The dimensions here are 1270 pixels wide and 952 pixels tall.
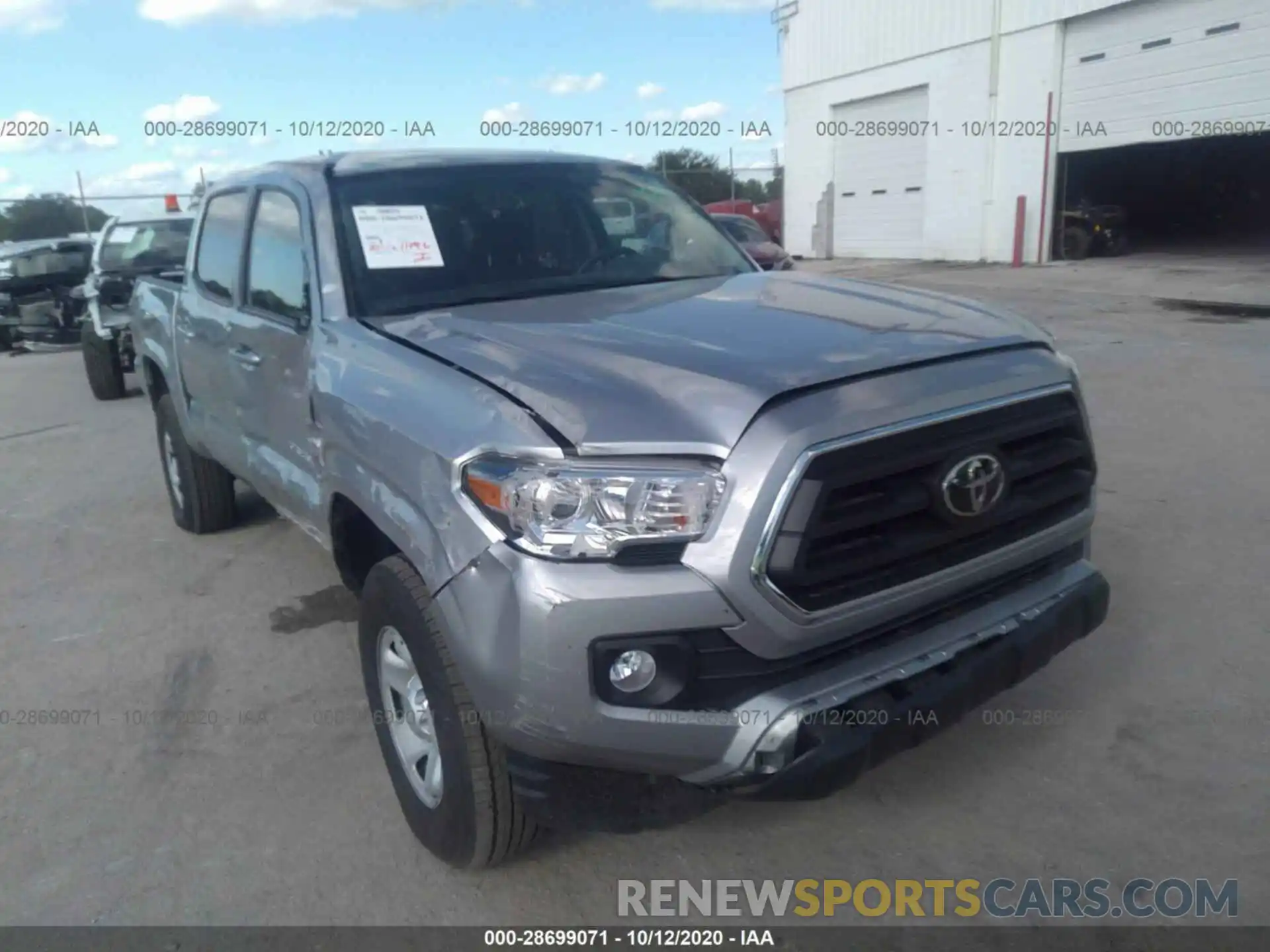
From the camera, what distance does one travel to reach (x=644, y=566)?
2225 mm

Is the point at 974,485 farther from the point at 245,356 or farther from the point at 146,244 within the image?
the point at 146,244

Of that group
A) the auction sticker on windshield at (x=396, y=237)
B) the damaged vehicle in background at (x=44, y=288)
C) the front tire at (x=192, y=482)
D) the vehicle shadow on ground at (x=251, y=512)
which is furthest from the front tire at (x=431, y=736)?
the damaged vehicle in background at (x=44, y=288)

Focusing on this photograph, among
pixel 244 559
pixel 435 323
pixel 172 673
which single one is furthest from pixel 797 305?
pixel 244 559

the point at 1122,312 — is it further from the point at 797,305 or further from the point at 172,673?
the point at 172,673

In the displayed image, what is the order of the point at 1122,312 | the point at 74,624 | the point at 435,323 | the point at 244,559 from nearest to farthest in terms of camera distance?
1. the point at 435,323
2. the point at 74,624
3. the point at 244,559
4. the point at 1122,312

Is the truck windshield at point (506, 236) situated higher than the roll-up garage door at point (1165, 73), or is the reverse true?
the roll-up garage door at point (1165, 73)

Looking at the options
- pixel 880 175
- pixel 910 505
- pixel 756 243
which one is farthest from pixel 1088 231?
pixel 910 505

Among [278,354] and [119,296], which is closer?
[278,354]

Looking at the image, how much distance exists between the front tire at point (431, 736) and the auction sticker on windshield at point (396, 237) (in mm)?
1160

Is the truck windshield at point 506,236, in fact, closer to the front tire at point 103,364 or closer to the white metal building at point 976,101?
the front tire at point 103,364

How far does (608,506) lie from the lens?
2236 mm

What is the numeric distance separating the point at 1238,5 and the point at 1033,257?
519 centimetres

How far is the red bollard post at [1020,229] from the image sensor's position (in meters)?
19.3

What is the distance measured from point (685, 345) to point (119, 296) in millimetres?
9267
